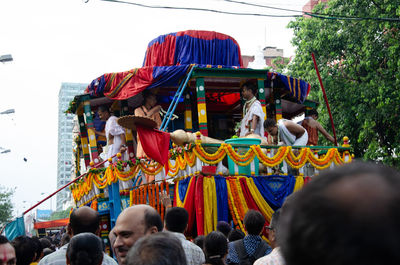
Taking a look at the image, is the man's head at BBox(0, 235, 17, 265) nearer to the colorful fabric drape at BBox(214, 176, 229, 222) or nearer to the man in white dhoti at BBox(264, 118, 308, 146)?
the colorful fabric drape at BBox(214, 176, 229, 222)

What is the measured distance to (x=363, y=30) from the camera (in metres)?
18.9

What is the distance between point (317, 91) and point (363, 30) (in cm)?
295

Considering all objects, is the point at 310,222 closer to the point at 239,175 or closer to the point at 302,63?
the point at 239,175

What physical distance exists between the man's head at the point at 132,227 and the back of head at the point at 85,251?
168mm

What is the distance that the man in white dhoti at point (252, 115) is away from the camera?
1316 cm

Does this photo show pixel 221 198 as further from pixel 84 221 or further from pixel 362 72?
pixel 362 72

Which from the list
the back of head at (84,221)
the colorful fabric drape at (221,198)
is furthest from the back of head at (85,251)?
the colorful fabric drape at (221,198)

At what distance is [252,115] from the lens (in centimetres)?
1323

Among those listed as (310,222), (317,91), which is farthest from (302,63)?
(310,222)

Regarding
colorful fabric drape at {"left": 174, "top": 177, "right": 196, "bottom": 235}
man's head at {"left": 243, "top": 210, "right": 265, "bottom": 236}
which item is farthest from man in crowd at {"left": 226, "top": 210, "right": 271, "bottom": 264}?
colorful fabric drape at {"left": 174, "top": 177, "right": 196, "bottom": 235}

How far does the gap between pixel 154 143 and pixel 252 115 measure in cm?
329

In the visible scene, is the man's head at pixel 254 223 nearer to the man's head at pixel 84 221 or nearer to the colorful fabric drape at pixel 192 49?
the man's head at pixel 84 221

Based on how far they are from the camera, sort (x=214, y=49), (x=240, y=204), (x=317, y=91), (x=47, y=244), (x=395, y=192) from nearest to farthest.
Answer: (x=395, y=192) → (x=47, y=244) → (x=240, y=204) → (x=214, y=49) → (x=317, y=91)

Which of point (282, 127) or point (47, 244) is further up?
point (282, 127)
